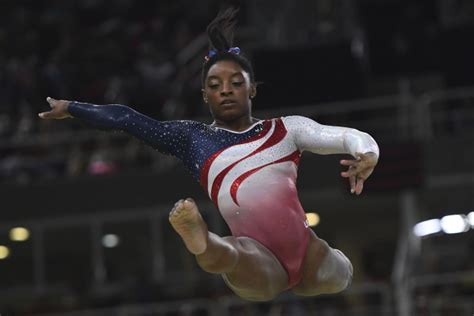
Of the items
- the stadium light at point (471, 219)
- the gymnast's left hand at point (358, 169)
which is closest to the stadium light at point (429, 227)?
the stadium light at point (471, 219)

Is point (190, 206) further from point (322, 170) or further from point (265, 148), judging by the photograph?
point (322, 170)

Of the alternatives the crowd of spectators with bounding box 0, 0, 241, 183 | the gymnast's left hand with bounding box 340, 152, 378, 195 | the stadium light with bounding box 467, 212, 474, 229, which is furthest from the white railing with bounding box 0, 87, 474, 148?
the gymnast's left hand with bounding box 340, 152, 378, 195

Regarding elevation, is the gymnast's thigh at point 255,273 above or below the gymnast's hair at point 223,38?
below

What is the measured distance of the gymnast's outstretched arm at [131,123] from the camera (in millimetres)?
5297

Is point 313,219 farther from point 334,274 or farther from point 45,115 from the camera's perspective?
point 45,115

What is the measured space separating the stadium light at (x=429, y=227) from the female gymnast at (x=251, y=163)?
10255mm

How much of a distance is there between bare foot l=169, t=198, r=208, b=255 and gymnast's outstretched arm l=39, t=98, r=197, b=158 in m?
0.80

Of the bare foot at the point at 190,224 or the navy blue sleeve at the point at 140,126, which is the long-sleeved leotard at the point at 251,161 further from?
the bare foot at the point at 190,224

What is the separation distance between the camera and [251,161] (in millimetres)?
5262

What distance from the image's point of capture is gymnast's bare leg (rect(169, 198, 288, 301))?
4.54 metres

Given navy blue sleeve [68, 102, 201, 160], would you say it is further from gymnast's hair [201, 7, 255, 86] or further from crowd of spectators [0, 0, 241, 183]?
crowd of spectators [0, 0, 241, 183]

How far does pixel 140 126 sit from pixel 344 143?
98 centimetres

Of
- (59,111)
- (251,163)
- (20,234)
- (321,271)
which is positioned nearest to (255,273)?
(321,271)

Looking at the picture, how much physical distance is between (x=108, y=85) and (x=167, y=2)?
2.23m
